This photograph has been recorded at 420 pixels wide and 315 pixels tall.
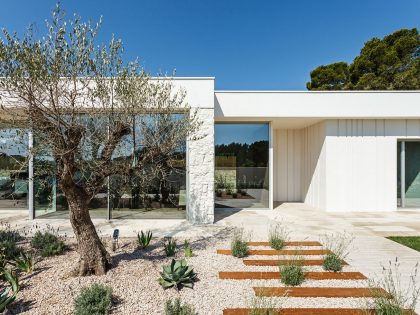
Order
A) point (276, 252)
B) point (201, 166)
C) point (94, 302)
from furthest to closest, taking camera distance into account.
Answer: point (201, 166)
point (276, 252)
point (94, 302)

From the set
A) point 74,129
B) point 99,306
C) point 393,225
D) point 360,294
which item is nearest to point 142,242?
point 99,306

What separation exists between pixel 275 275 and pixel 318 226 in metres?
4.11

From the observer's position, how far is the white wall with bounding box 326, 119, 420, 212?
1011 centimetres

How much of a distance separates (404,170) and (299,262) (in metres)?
9.05

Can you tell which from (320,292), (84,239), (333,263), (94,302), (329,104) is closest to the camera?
(94,302)

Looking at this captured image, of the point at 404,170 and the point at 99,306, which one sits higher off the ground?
the point at 404,170

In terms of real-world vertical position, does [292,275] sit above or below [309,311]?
above

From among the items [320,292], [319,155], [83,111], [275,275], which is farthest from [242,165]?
[83,111]

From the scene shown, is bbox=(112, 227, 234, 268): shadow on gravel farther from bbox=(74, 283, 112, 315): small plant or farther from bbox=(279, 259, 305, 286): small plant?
bbox=(279, 259, 305, 286): small plant

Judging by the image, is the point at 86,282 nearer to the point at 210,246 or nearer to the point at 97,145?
the point at 97,145

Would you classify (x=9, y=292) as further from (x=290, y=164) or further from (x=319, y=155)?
(x=290, y=164)

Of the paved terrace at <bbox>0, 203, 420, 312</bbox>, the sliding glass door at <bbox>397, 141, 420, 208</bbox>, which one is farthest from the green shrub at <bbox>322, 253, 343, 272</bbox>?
the sliding glass door at <bbox>397, 141, 420, 208</bbox>

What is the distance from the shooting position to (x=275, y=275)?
4.30 m

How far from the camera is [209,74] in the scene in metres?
8.58
